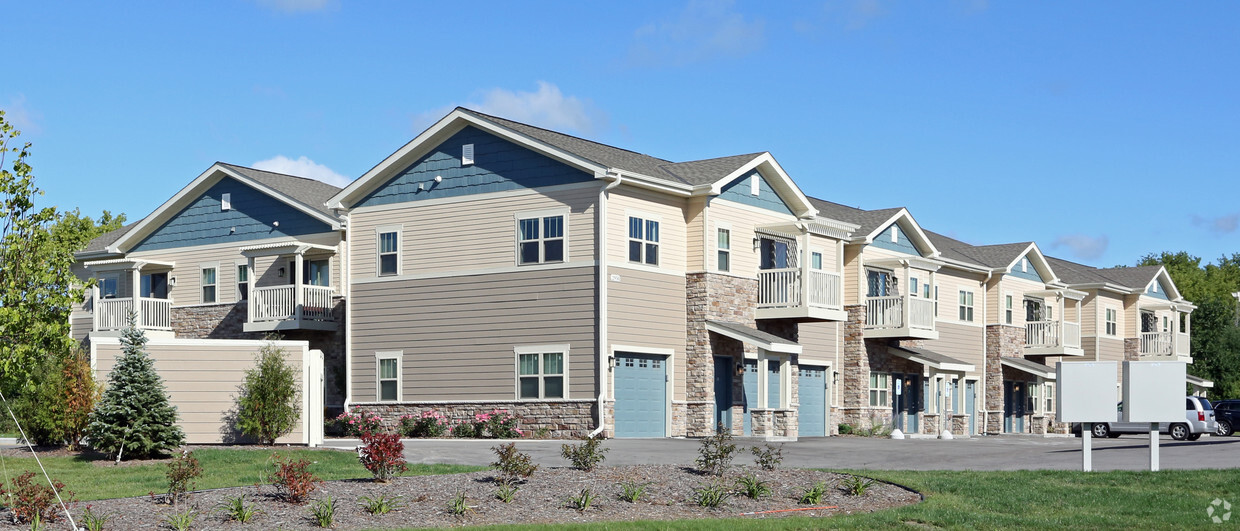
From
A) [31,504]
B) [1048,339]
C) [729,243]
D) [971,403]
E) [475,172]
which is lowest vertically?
[971,403]

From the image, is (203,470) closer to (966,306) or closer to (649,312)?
(649,312)

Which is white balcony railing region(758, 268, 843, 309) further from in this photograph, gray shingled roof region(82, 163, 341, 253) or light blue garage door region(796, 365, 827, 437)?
gray shingled roof region(82, 163, 341, 253)

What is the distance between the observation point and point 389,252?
34438 millimetres

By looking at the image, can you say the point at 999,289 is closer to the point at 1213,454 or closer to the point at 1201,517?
the point at 1213,454

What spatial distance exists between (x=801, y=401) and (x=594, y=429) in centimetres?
918

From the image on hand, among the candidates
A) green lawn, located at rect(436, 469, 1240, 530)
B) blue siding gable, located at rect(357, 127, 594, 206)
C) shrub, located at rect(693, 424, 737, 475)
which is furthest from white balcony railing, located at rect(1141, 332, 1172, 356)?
shrub, located at rect(693, 424, 737, 475)

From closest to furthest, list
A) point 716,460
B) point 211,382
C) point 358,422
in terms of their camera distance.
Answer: point 716,460 < point 211,382 < point 358,422

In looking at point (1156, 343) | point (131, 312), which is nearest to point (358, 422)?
point (131, 312)

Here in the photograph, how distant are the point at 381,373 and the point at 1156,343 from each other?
38266mm

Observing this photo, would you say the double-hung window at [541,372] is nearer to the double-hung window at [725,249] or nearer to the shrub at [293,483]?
the double-hung window at [725,249]

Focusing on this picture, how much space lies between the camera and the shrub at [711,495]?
50.7ft

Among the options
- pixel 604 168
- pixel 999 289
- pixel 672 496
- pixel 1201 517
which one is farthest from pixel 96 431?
pixel 999 289

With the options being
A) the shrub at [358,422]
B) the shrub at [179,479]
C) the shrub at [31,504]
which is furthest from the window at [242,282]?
the shrub at [31,504]

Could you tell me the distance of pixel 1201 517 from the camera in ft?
48.5
